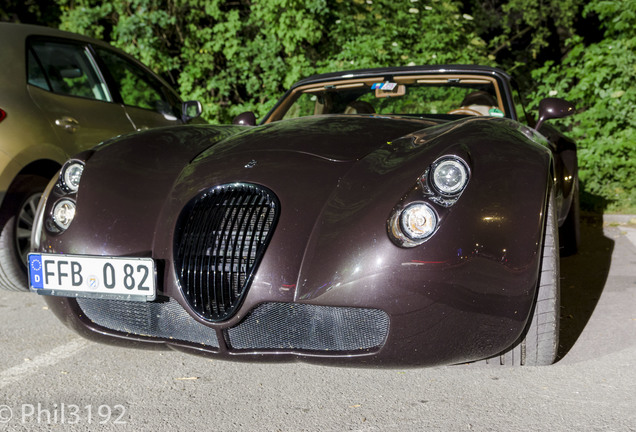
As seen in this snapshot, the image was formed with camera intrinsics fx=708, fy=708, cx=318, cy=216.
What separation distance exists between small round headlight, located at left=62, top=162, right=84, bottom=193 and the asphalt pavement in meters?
0.70

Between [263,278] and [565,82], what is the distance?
21.9ft

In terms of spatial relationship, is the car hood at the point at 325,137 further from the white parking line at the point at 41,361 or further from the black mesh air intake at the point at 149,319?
the white parking line at the point at 41,361

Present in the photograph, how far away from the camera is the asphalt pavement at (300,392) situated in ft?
7.32

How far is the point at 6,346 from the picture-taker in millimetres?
3072

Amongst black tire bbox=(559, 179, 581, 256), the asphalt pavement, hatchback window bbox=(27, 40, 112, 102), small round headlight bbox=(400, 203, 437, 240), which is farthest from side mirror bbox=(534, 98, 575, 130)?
hatchback window bbox=(27, 40, 112, 102)

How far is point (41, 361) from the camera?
9.36 feet

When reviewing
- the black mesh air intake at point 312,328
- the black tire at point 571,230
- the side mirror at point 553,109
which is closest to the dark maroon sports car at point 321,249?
the black mesh air intake at point 312,328

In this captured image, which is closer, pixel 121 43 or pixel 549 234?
pixel 549 234

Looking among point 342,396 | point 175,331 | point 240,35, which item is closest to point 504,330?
point 342,396

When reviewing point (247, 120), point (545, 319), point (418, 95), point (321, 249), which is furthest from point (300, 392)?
point (418, 95)

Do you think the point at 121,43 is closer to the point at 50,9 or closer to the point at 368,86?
the point at 50,9

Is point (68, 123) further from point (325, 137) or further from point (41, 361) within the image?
point (325, 137)

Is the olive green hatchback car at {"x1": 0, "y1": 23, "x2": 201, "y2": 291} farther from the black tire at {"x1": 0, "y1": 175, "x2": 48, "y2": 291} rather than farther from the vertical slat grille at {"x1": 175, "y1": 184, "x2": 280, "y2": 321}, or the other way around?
the vertical slat grille at {"x1": 175, "y1": 184, "x2": 280, "y2": 321}

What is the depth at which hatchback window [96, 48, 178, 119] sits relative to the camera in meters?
5.12
